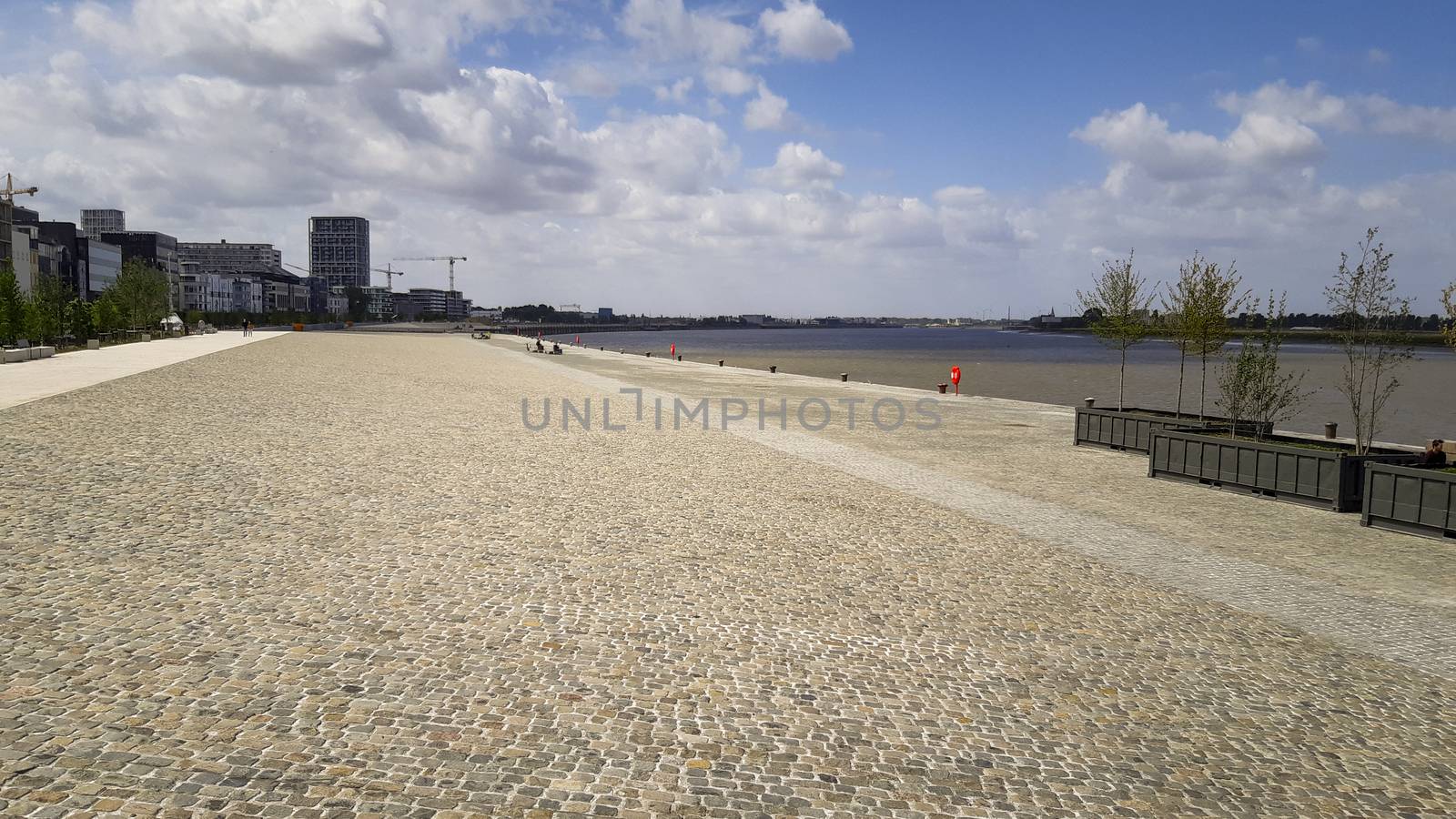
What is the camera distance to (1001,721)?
5.86m

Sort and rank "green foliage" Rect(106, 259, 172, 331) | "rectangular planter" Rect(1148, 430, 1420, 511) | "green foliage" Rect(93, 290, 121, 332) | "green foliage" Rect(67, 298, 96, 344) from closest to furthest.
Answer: "rectangular planter" Rect(1148, 430, 1420, 511) → "green foliage" Rect(67, 298, 96, 344) → "green foliage" Rect(93, 290, 121, 332) → "green foliage" Rect(106, 259, 172, 331)

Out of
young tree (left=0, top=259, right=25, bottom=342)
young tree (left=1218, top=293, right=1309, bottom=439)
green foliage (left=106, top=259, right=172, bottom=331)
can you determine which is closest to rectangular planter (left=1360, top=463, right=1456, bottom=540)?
young tree (left=1218, top=293, right=1309, bottom=439)

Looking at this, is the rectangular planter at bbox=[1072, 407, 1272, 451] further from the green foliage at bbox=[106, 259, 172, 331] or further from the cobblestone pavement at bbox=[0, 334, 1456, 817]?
the green foliage at bbox=[106, 259, 172, 331]

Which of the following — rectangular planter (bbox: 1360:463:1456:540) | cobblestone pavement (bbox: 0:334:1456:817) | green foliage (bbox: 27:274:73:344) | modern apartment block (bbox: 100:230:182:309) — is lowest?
cobblestone pavement (bbox: 0:334:1456:817)

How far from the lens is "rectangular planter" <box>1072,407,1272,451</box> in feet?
61.5

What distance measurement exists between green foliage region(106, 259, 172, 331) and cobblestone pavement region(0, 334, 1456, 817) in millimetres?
75962

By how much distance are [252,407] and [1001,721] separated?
22.1m

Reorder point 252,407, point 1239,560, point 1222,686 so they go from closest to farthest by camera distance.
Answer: point 1222,686
point 1239,560
point 252,407

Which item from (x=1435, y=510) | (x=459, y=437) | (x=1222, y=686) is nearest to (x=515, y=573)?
(x=1222, y=686)

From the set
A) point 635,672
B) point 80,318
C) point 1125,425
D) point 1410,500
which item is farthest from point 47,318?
point 1410,500

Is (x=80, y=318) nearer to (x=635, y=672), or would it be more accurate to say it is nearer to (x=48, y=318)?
(x=48, y=318)

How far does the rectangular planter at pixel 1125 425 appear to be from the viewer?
18734mm

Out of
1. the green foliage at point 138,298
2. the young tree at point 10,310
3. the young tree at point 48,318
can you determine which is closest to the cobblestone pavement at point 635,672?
the young tree at point 10,310

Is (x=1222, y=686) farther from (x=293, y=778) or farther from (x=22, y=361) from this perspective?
(x=22, y=361)
